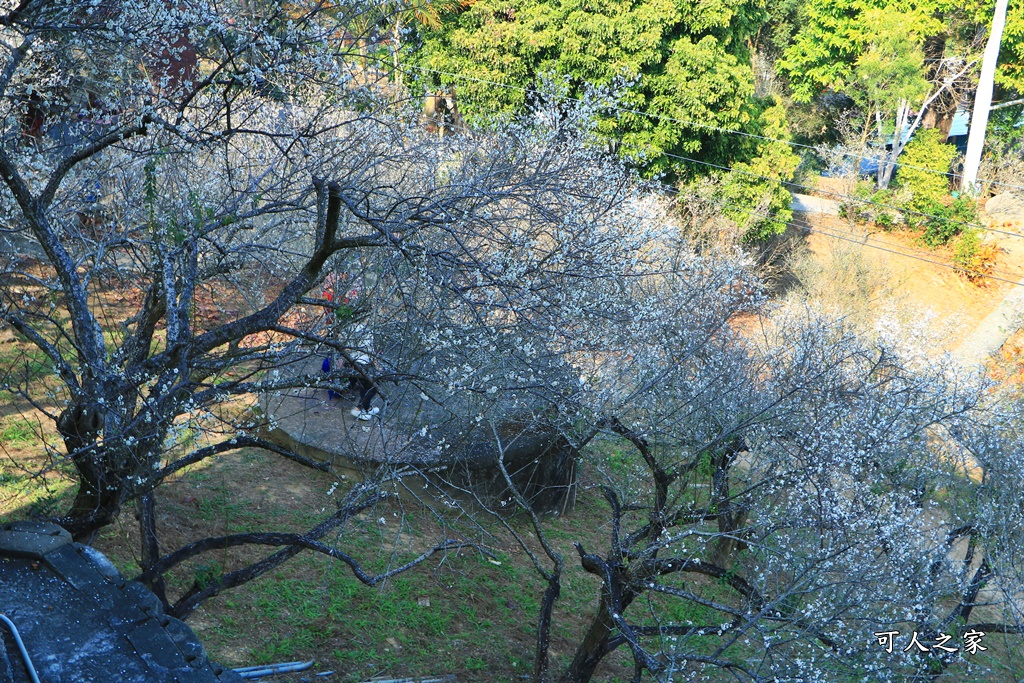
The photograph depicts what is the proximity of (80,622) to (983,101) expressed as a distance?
23097 millimetres

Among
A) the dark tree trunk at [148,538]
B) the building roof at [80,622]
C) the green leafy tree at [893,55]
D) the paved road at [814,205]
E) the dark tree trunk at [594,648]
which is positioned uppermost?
the green leafy tree at [893,55]

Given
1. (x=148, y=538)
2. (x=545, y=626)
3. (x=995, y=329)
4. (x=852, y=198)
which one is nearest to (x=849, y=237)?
(x=852, y=198)

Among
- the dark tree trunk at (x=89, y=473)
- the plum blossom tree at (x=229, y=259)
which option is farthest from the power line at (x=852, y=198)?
the dark tree trunk at (x=89, y=473)

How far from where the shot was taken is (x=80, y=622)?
4082mm

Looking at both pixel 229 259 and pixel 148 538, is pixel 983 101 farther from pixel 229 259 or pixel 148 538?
pixel 148 538

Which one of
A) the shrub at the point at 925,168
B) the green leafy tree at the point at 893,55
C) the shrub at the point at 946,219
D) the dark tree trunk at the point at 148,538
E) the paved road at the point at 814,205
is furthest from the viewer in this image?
the paved road at the point at 814,205

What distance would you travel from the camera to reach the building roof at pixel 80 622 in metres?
3.78

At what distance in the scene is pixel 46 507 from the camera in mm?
5227

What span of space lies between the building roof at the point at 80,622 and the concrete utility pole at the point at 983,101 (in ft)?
69.9

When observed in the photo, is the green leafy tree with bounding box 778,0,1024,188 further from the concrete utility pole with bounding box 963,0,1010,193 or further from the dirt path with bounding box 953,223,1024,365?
the dirt path with bounding box 953,223,1024,365

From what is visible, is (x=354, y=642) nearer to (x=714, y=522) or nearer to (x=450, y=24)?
(x=714, y=522)

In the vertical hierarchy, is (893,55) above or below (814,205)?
above

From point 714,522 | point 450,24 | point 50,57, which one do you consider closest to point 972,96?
point 450,24

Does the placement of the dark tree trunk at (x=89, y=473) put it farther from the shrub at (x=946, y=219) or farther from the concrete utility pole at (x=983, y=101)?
the concrete utility pole at (x=983, y=101)
